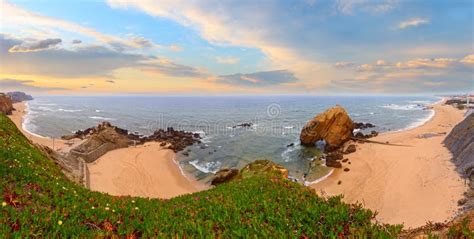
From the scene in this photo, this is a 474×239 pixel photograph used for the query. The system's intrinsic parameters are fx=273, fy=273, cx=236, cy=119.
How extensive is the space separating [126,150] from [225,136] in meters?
23.3

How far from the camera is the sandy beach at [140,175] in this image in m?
29.0

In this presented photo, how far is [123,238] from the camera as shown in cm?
535

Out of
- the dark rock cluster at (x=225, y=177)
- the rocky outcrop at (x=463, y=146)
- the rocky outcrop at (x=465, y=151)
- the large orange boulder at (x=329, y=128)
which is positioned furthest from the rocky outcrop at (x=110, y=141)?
the rocky outcrop at (x=463, y=146)

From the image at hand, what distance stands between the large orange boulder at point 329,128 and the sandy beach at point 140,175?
24.7 meters

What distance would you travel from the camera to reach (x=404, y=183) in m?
27.8

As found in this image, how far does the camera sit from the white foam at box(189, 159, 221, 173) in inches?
1473

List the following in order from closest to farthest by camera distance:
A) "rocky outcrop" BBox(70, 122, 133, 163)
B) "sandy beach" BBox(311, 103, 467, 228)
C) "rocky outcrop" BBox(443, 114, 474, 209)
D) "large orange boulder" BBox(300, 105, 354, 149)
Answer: "sandy beach" BBox(311, 103, 467, 228), "rocky outcrop" BBox(443, 114, 474, 209), "rocky outcrop" BBox(70, 122, 133, 163), "large orange boulder" BBox(300, 105, 354, 149)

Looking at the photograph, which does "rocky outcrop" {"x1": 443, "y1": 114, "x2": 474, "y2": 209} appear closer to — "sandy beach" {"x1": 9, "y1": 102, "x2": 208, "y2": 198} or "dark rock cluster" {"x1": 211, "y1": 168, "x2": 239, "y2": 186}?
"dark rock cluster" {"x1": 211, "y1": 168, "x2": 239, "y2": 186}

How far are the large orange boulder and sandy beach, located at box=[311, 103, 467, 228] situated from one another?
5938 millimetres

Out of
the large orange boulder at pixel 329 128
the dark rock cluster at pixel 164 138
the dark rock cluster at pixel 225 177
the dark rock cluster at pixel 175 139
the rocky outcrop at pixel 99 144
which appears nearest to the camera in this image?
the dark rock cluster at pixel 225 177

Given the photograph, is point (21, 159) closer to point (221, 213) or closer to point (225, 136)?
point (221, 213)

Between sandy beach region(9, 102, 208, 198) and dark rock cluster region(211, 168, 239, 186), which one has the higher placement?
dark rock cluster region(211, 168, 239, 186)

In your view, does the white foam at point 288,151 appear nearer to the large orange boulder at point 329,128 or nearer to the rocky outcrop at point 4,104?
the large orange boulder at point 329,128

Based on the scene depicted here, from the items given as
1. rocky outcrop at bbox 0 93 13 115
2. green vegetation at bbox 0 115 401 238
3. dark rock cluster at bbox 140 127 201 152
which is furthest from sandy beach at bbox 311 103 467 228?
rocky outcrop at bbox 0 93 13 115
